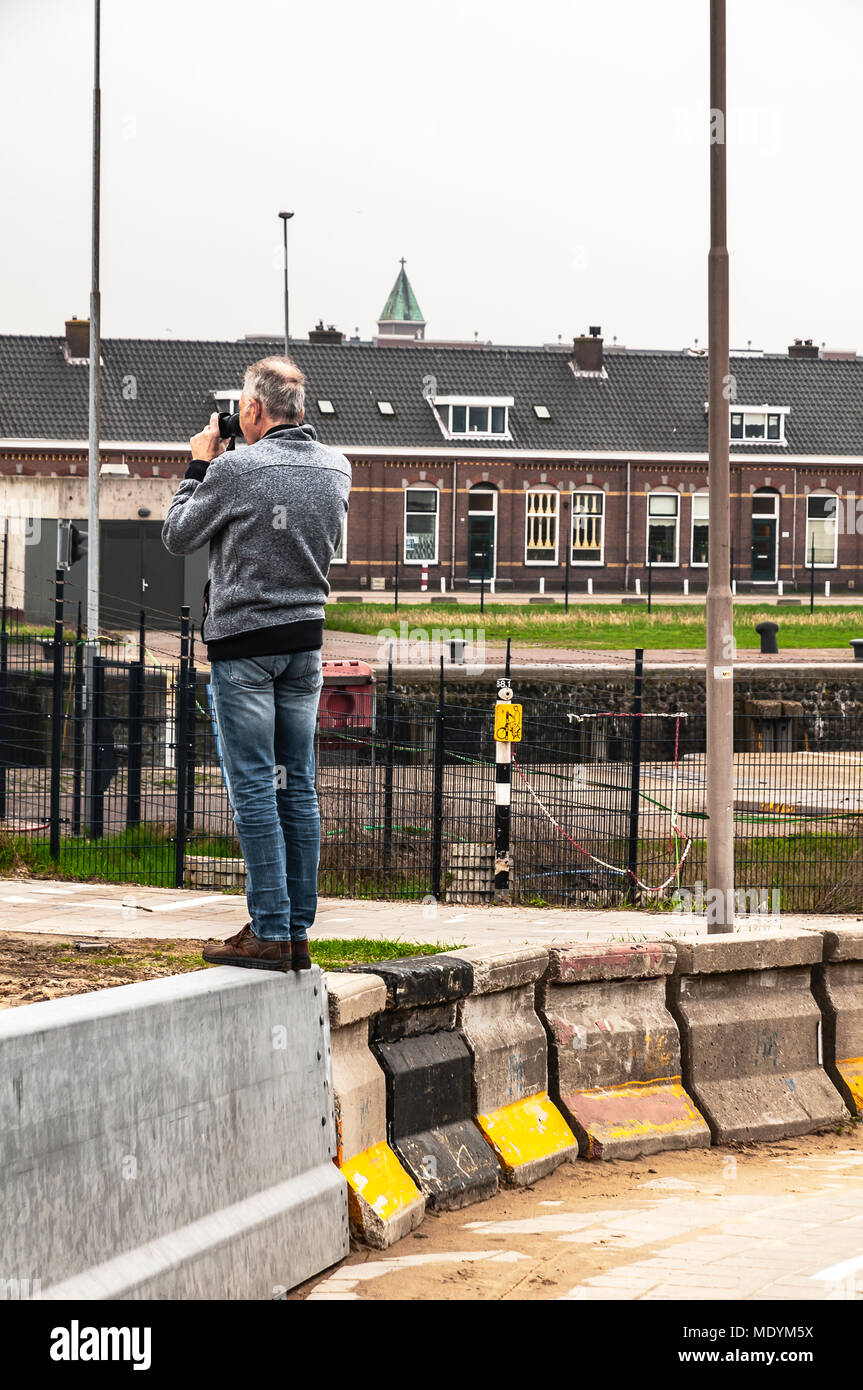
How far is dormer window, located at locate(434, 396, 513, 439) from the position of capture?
48.9m

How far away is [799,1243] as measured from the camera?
17.9 ft

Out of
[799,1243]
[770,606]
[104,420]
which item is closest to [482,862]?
[799,1243]

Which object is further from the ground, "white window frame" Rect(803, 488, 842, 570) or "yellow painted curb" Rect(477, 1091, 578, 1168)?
"white window frame" Rect(803, 488, 842, 570)

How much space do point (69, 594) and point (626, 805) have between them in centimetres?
1765

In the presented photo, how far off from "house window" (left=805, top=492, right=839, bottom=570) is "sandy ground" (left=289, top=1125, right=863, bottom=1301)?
148 ft

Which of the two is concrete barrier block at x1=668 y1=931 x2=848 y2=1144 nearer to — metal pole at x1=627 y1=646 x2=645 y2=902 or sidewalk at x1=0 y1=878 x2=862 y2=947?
sidewalk at x1=0 y1=878 x2=862 y2=947

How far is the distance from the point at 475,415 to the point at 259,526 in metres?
44.9

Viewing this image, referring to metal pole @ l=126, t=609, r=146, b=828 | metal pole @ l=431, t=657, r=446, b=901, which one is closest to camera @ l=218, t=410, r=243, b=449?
metal pole @ l=431, t=657, r=446, b=901

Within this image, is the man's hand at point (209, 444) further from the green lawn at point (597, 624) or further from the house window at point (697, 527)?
the house window at point (697, 527)

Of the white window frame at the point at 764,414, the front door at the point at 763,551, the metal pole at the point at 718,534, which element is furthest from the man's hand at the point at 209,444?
the white window frame at the point at 764,414

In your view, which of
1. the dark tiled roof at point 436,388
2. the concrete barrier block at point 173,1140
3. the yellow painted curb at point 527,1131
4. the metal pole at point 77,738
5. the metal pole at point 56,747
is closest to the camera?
the concrete barrier block at point 173,1140

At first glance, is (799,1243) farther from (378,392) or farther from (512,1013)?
(378,392)

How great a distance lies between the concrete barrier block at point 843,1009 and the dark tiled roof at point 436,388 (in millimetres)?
39228

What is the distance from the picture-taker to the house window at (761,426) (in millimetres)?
50344
